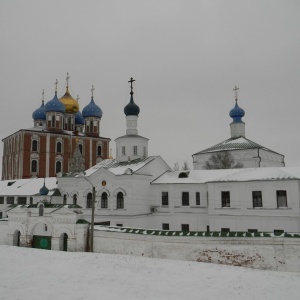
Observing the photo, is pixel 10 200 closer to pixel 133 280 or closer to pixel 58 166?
pixel 58 166

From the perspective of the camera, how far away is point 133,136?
3419 cm

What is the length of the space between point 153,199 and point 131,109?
9.43 metres

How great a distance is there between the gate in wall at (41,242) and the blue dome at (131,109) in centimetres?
1501

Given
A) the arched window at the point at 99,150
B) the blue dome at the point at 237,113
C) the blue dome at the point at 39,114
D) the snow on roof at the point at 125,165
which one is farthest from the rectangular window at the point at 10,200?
the blue dome at the point at 237,113

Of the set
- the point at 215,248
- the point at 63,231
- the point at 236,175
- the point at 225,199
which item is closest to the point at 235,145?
the point at 236,175

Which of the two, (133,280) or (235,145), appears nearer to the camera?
(133,280)

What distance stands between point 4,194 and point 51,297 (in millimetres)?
29736

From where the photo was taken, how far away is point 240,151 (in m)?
38.2

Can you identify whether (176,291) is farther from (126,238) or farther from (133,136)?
(133,136)

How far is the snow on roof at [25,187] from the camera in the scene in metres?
38.4

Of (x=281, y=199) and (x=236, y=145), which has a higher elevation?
(x=236, y=145)

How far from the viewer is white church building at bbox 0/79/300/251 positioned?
24.9 m

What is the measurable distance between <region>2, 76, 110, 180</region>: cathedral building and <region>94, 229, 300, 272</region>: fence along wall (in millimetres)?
28992

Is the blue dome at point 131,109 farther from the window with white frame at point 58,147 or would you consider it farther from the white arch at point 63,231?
the window with white frame at point 58,147
